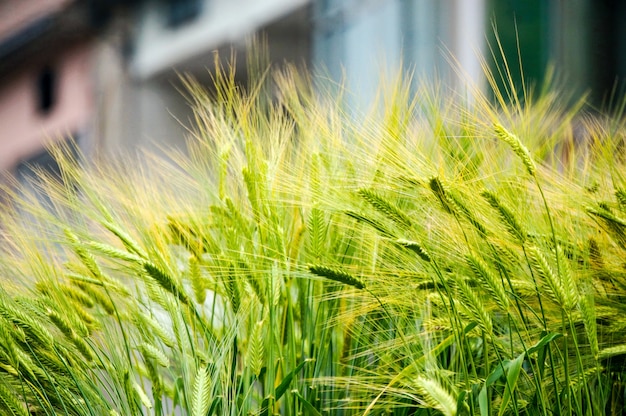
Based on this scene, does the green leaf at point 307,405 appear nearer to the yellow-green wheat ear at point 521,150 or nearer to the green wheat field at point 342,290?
the green wheat field at point 342,290

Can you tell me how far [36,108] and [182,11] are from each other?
5.06 ft

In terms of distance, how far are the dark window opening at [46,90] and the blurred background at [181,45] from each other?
13 millimetres

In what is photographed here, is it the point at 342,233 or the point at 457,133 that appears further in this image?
the point at 457,133

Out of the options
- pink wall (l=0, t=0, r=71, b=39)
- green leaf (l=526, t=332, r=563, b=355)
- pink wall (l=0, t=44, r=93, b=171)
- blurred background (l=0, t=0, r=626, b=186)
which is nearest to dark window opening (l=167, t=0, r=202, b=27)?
blurred background (l=0, t=0, r=626, b=186)

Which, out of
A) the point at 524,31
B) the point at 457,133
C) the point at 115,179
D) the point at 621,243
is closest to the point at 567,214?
the point at 621,243

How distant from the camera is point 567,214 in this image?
0.97 meters

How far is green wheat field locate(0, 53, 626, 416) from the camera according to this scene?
2.80 ft

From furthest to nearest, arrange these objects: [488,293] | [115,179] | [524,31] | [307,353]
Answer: [524,31]
[115,179]
[307,353]
[488,293]

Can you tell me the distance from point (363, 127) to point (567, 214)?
26cm

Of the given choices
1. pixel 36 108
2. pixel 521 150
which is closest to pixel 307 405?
pixel 521 150

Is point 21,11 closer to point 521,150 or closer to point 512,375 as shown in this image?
point 521,150

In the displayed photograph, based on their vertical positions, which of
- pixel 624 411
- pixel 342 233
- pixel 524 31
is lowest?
pixel 624 411

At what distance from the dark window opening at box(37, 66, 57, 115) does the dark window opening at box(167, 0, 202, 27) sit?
1231 mm

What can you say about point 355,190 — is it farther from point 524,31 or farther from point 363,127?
point 524,31
